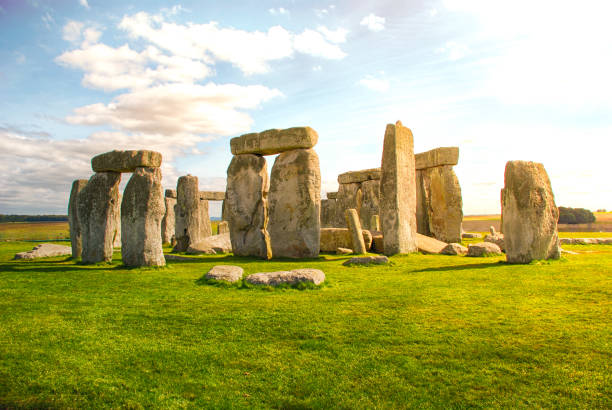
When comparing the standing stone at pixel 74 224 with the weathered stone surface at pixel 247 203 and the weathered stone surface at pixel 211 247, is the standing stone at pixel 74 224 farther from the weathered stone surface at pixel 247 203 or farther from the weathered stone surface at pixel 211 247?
the weathered stone surface at pixel 247 203

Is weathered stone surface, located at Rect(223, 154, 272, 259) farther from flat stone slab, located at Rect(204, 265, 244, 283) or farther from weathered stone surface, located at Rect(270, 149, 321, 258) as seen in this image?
flat stone slab, located at Rect(204, 265, 244, 283)

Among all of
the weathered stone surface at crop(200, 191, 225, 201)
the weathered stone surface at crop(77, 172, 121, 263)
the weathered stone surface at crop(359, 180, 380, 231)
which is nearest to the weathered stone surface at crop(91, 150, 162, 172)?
the weathered stone surface at crop(77, 172, 121, 263)

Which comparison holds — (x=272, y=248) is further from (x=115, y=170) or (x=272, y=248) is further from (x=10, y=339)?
(x=10, y=339)

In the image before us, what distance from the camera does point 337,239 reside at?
1234 cm

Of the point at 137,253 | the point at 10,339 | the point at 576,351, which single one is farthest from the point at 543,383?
the point at 137,253

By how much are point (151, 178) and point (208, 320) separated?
4828mm

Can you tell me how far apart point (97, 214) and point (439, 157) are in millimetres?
12237

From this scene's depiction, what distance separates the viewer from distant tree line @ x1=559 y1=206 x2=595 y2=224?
27344 mm

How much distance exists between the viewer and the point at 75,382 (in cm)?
307

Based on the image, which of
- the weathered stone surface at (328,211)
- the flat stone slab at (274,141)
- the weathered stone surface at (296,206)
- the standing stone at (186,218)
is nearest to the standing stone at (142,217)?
the weathered stone surface at (296,206)

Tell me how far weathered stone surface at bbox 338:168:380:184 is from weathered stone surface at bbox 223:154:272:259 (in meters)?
9.43

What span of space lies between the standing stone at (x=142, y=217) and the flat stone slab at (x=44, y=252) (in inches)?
213

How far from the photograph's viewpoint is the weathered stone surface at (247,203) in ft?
37.3

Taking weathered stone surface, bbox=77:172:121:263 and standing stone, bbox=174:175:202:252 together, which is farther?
standing stone, bbox=174:175:202:252
